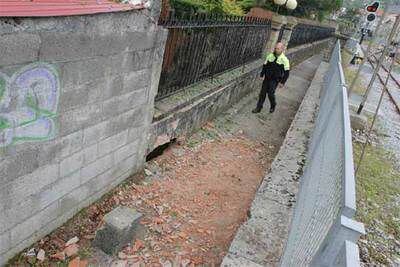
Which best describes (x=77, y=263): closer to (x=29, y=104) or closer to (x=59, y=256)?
(x=59, y=256)

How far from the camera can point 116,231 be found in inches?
143

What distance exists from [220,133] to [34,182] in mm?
4220

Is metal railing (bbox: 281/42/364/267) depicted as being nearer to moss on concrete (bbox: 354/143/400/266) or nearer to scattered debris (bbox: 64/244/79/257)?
scattered debris (bbox: 64/244/79/257)

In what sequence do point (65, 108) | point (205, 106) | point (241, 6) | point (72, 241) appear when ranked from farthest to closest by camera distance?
1. point (241, 6)
2. point (205, 106)
3. point (72, 241)
4. point (65, 108)

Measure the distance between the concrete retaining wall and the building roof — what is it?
184cm

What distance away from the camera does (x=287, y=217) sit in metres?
4.19

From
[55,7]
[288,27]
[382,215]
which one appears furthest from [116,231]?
[288,27]

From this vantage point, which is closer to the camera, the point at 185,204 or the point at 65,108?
the point at 65,108

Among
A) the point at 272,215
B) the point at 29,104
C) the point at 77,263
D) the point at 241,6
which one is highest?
the point at 241,6

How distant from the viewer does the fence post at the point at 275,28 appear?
10562 mm

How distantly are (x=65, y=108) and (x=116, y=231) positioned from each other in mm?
1236

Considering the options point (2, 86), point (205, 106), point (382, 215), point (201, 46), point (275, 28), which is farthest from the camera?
point (275, 28)

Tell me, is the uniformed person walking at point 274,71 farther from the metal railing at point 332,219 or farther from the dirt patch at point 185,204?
the metal railing at point 332,219

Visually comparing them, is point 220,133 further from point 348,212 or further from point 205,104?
point 348,212
